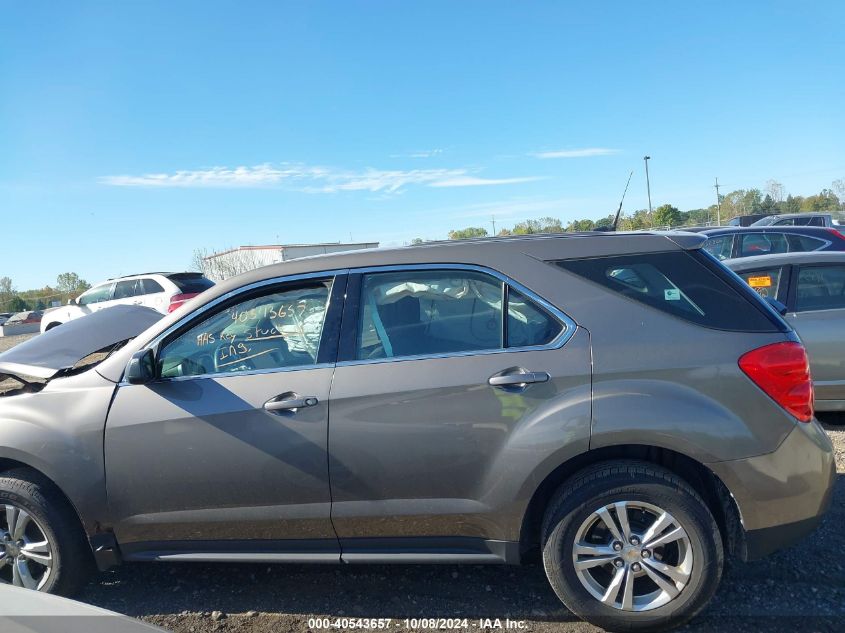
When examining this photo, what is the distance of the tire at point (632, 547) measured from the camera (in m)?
2.59

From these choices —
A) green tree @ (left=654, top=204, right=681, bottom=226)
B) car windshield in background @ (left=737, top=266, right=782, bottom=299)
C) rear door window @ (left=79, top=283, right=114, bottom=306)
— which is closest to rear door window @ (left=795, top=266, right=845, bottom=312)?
car windshield in background @ (left=737, top=266, right=782, bottom=299)

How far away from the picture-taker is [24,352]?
11.0 feet

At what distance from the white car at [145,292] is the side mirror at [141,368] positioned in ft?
34.0

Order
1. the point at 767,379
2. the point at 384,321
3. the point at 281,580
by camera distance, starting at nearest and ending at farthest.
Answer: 1. the point at 767,379
2. the point at 384,321
3. the point at 281,580

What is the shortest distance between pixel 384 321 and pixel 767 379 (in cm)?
174

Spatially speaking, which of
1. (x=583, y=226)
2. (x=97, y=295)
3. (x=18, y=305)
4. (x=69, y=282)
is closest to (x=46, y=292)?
(x=69, y=282)

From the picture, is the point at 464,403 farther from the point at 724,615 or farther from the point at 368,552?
the point at 724,615

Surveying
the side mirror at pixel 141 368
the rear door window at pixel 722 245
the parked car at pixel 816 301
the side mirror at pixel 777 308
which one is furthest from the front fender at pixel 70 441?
the rear door window at pixel 722 245

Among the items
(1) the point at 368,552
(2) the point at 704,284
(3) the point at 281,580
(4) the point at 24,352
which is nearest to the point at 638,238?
(2) the point at 704,284

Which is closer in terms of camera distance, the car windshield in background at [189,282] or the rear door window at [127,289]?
the car windshield in background at [189,282]

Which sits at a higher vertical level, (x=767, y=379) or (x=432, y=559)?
(x=767, y=379)

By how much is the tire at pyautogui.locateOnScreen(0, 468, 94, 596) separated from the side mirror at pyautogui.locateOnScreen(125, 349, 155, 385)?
2.52 ft

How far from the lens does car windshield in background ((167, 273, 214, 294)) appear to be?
13.8m

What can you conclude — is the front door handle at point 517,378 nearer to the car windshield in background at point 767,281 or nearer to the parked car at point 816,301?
the parked car at point 816,301
